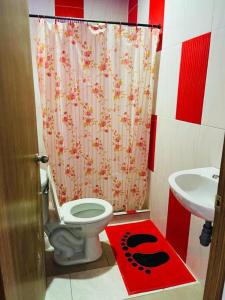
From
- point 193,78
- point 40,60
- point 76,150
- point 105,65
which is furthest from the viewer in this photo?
point 76,150

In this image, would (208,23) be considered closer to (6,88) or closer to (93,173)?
(6,88)

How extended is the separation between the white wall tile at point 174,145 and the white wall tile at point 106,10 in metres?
1.30

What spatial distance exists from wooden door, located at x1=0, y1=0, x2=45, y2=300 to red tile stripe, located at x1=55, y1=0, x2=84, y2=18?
153cm

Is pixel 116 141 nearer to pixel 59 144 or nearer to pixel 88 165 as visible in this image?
pixel 88 165

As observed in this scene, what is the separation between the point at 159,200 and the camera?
2.16m

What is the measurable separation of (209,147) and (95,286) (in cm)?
124

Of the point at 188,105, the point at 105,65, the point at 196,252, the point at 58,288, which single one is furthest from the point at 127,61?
the point at 58,288

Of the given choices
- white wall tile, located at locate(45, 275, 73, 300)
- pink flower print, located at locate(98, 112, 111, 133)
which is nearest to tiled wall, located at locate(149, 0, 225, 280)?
pink flower print, located at locate(98, 112, 111, 133)

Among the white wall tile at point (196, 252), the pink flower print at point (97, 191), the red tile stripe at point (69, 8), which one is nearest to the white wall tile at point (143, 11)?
the red tile stripe at point (69, 8)

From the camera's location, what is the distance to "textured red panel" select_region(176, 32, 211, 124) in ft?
4.77

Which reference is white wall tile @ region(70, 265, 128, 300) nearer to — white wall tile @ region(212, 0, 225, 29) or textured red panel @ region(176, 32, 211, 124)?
textured red panel @ region(176, 32, 211, 124)

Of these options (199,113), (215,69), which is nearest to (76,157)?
(199,113)

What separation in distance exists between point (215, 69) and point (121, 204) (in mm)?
1554

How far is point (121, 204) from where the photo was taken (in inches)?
93.4
